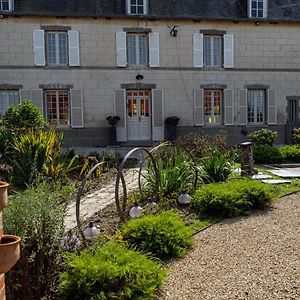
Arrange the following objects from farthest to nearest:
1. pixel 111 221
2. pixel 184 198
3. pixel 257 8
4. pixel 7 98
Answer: pixel 257 8 → pixel 7 98 → pixel 184 198 → pixel 111 221

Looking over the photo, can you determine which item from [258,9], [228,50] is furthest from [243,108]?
[258,9]

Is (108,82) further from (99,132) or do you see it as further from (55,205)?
(55,205)

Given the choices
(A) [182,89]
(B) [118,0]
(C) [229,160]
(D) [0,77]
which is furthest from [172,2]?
(C) [229,160]

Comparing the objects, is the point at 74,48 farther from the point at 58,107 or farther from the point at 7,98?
the point at 7,98

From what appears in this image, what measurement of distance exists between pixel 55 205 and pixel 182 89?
41.8ft

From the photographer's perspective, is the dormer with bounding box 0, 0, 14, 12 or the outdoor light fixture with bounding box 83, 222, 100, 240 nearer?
the outdoor light fixture with bounding box 83, 222, 100, 240

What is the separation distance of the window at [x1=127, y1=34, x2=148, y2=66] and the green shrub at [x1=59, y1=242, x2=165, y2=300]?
12882 millimetres

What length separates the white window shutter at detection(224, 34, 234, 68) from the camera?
1544 centimetres

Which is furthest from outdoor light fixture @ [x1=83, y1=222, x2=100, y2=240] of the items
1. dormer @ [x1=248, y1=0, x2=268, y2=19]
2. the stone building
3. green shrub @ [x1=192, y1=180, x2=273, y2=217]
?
dormer @ [x1=248, y1=0, x2=268, y2=19]

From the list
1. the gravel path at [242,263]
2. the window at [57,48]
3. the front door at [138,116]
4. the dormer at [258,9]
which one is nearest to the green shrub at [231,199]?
Answer: the gravel path at [242,263]

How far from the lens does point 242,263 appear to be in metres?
3.67

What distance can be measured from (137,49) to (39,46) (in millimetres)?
3748

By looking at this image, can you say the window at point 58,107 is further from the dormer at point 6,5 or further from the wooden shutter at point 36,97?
the dormer at point 6,5

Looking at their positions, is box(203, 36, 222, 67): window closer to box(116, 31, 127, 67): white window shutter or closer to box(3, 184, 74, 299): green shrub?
box(116, 31, 127, 67): white window shutter
